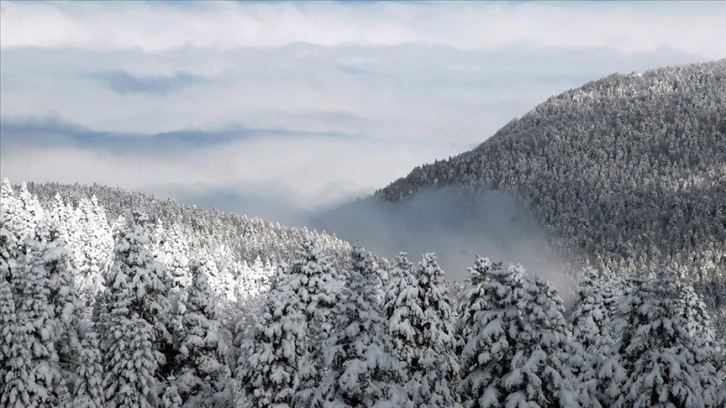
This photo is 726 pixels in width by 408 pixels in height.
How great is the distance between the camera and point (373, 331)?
34750 millimetres

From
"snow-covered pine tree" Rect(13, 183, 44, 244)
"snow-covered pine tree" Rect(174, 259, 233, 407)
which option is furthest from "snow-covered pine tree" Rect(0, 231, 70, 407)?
"snow-covered pine tree" Rect(13, 183, 44, 244)

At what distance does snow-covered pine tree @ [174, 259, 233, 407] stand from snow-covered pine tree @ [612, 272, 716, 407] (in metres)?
23.2

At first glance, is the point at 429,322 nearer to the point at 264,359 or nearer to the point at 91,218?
the point at 264,359

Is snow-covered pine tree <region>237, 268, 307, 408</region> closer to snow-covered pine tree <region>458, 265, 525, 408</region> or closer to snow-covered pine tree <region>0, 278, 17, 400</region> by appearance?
snow-covered pine tree <region>458, 265, 525, 408</region>

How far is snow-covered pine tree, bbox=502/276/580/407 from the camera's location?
112 feet

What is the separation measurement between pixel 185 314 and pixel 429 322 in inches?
602

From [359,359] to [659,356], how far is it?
491 inches

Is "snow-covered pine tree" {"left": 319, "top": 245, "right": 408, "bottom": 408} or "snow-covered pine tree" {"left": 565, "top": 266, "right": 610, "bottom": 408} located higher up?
"snow-covered pine tree" {"left": 319, "top": 245, "right": 408, "bottom": 408}

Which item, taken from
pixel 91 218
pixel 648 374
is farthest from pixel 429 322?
pixel 91 218

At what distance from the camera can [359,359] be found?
3412cm

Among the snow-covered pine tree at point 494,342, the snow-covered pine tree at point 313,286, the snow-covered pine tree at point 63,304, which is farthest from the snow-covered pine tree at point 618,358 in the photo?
the snow-covered pine tree at point 63,304

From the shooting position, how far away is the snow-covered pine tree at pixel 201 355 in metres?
48.5

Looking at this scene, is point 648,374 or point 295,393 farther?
point 295,393

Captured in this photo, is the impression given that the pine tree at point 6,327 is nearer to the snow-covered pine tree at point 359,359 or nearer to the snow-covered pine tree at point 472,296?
the snow-covered pine tree at point 359,359
